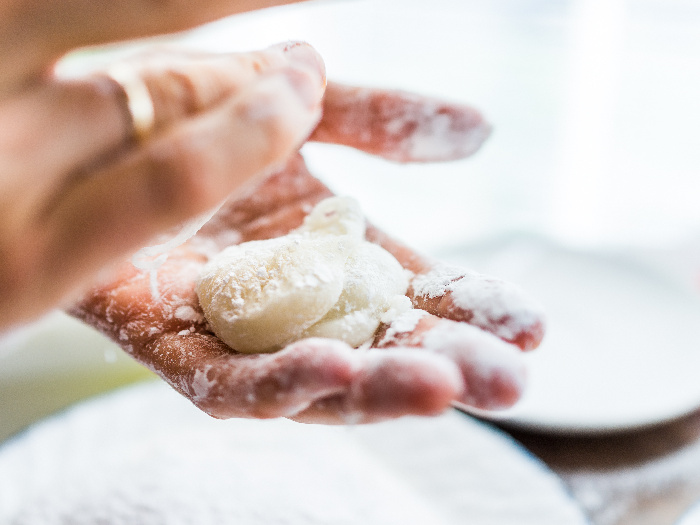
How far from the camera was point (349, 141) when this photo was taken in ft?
2.13

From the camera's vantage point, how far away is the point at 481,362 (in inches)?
14.8

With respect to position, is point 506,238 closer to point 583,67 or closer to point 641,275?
point 641,275

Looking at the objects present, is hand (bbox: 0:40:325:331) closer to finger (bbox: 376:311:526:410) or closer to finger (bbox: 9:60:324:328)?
finger (bbox: 9:60:324:328)

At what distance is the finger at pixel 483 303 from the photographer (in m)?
0.43

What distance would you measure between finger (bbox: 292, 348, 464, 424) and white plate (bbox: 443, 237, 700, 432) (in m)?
0.47

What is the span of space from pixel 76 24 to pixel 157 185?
0.11 m

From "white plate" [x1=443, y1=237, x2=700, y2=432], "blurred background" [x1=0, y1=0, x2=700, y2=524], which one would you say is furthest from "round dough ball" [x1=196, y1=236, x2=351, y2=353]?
"blurred background" [x1=0, y1=0, x2=700, y2=524]

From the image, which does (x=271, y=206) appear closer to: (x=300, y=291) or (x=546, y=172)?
(x=300, y=291)

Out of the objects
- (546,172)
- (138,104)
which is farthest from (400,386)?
(546,172)

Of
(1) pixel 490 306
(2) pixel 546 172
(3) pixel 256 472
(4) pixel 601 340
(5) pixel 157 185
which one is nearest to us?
(5) pixel 157 185

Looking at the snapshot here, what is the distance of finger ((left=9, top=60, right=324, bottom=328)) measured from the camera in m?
0.32

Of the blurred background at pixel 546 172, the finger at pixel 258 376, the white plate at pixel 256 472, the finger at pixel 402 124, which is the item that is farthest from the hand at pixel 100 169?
the blurred background at pixel 546 172

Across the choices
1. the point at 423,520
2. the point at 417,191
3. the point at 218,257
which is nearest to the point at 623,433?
the point at 423,520

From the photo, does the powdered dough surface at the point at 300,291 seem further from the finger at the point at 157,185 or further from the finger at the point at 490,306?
the finger at the point at 157,185
